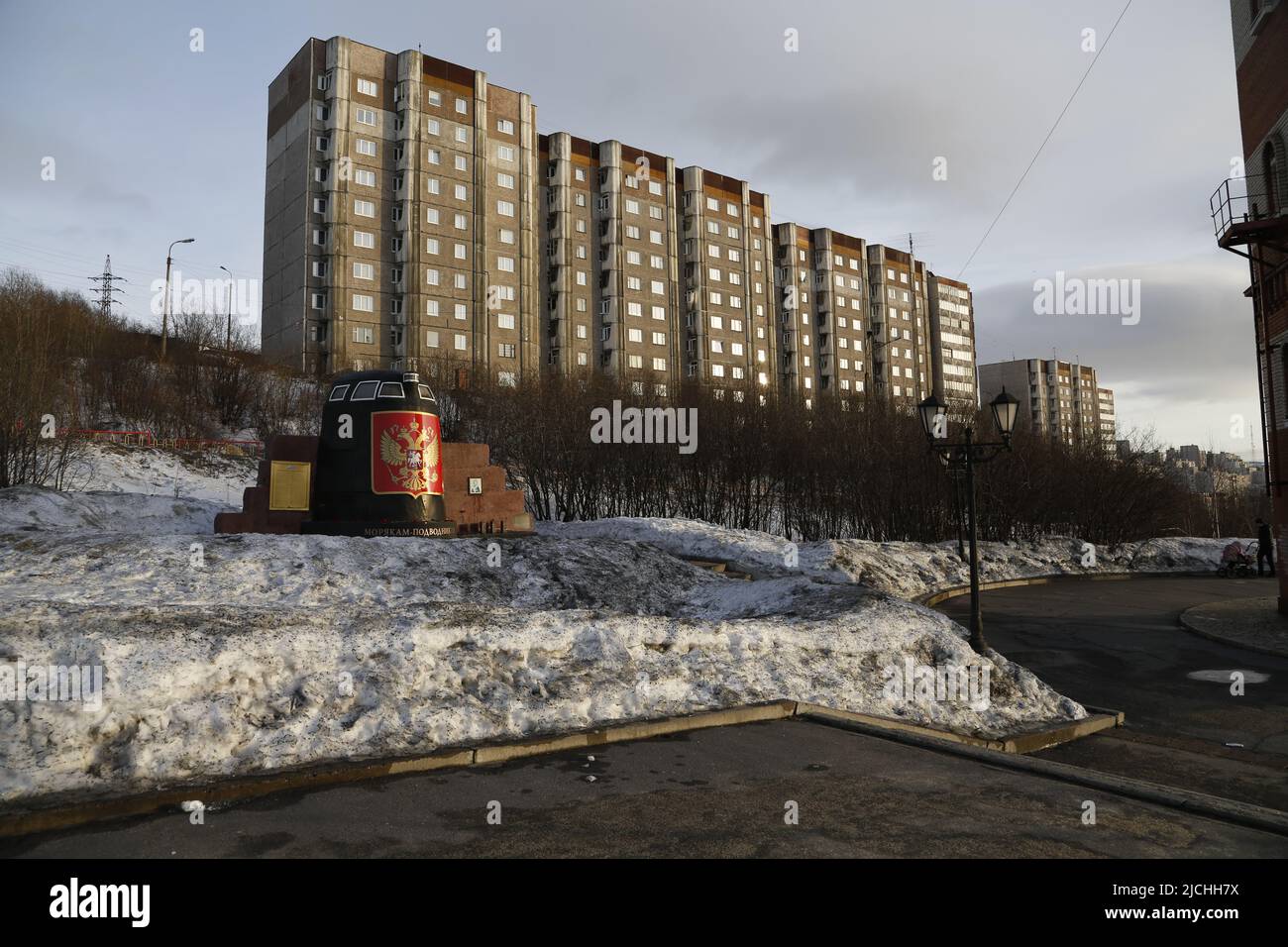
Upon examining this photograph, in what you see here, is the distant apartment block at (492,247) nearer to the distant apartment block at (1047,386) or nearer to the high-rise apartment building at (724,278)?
the high-rise apartment building at (724,278)

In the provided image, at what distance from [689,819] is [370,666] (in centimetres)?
357

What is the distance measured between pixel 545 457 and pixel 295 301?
34.9m

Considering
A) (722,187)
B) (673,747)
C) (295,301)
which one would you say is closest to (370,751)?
(673,747)

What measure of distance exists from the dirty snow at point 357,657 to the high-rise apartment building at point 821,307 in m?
77.5

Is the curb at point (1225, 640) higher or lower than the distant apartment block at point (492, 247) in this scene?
lower

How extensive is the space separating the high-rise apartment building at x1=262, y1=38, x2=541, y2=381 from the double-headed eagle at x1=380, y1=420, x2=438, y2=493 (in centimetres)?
3868

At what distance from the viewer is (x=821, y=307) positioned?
9469 cm

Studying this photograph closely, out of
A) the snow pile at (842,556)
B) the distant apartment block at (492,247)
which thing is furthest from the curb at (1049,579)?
the distant apartment block at (492,247)

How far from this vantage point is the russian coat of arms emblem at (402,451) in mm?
19266

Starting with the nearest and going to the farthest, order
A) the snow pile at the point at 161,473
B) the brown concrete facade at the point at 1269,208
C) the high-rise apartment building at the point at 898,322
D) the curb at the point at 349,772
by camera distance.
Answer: the curb at the point at 349,772 < the brown concrete facade at the point at 1269,208 < the snow pile at the point at 161,473 < the high-rise apartment building at the point at 898,322

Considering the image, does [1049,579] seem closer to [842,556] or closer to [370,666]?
[842,556]

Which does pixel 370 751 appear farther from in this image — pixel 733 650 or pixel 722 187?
pixel 722 187

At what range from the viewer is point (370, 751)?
21.1 feet

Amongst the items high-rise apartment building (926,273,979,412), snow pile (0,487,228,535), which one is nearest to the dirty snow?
snow pile (0,487,228,535)
